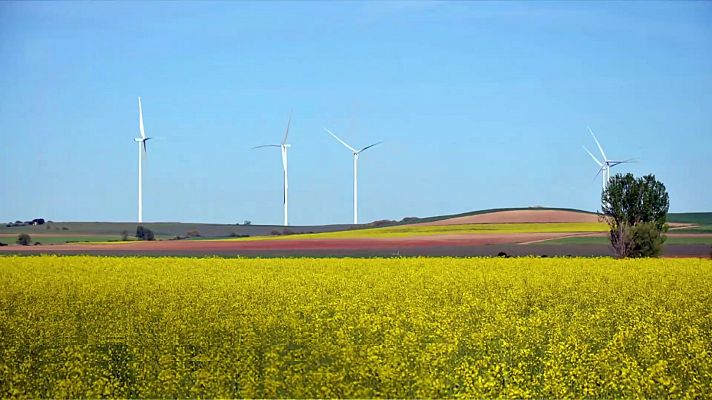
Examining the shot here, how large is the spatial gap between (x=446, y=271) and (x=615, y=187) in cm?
2747

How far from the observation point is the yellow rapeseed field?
1455 centimetres

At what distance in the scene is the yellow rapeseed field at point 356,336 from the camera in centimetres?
1455

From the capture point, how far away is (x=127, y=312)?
22.5 metres

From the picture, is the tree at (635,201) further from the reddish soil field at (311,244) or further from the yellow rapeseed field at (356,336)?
the yellow rapeseed field at (356,336)

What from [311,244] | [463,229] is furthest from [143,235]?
[311,244]

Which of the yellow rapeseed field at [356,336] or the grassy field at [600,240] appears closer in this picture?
the yellow rapeseed field at [356,336]

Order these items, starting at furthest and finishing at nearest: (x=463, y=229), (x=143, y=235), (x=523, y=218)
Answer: (x=523, y=218), (x=143, y=235), (x=463, y=229)

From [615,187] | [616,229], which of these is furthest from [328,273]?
[615,187]

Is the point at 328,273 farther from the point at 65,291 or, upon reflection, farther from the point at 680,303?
the point at 680,303

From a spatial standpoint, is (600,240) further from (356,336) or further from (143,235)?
(356,336)

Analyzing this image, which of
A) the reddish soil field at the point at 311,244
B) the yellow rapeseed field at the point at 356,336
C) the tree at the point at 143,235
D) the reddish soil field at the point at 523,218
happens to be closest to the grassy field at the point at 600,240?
the reddish soil field at the point at 311,244

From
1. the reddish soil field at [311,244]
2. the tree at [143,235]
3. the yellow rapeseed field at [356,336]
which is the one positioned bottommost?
the yellow rapeseed field at [356,336]

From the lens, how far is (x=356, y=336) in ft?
64.6

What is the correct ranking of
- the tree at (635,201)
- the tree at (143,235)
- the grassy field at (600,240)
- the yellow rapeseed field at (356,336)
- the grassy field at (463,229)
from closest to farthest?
the yellow rapeseed field at (356,336)
the tree at (635,201)
the grassy field at (600,240)
the grassy field at (463,229)
the tree at (143,235)
